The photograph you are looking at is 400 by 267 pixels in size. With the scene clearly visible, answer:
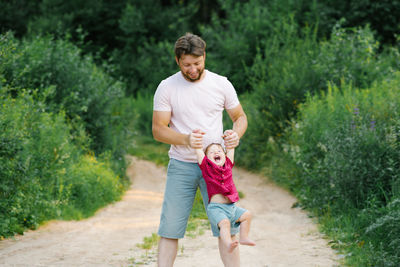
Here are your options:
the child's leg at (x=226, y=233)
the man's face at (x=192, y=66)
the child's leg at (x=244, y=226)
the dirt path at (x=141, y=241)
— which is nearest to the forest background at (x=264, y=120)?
the dirt path at (x=141, y=241)

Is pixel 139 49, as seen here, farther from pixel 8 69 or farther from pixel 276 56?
pixel 8 69

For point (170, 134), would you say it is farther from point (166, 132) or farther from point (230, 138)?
point (230, 138)

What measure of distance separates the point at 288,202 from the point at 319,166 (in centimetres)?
139

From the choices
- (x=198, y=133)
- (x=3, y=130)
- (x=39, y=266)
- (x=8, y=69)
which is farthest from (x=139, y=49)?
(x=198, y=133)

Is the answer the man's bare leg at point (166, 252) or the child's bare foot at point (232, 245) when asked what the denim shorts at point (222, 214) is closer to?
the child's bare foot at point (232, 245)

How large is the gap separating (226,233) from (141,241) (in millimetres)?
2968

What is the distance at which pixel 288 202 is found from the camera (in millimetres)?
8391

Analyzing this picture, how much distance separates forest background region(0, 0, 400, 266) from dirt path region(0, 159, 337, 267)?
262 millimetres

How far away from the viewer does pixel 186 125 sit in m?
3.83

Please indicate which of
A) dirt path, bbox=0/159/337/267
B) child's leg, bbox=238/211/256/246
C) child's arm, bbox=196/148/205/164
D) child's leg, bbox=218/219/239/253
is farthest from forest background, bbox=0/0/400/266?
child's arm, bbox=196/148/205/164

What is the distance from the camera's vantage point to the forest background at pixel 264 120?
618 cm

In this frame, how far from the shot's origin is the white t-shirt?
12.4ft

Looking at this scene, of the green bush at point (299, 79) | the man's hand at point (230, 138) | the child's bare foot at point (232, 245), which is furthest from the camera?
the green bush at point (299, 79)

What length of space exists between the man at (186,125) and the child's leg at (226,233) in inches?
6.8
